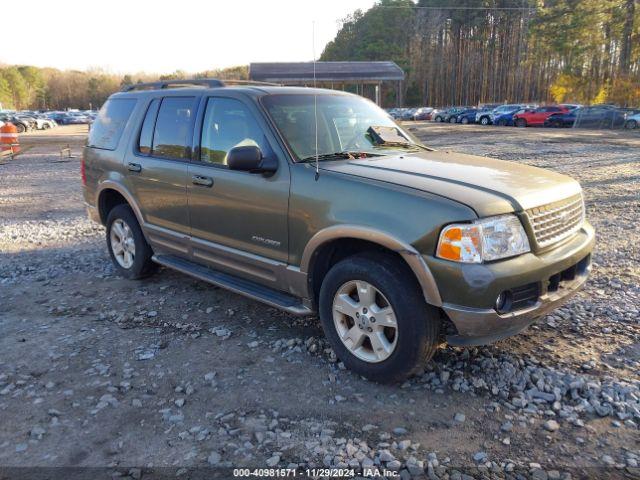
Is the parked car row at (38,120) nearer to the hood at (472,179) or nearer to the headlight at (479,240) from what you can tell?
the hood at (472,179)

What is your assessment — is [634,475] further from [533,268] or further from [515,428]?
[533,268]

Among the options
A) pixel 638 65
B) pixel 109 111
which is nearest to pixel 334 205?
pixel 109 111

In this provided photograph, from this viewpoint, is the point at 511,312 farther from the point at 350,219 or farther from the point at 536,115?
the point at 536,115

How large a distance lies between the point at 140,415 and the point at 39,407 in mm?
699

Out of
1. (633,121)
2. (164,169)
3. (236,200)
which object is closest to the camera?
(236,200)

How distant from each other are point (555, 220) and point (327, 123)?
1.96m

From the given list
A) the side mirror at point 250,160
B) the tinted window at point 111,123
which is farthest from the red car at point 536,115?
the side mirror at point 250,160

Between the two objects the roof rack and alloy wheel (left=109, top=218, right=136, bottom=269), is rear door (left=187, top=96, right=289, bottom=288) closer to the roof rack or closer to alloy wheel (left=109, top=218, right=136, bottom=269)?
the roof rack

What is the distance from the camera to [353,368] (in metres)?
3.62

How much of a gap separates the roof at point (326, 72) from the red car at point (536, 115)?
10.1 meters

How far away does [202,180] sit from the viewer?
4.47 metres

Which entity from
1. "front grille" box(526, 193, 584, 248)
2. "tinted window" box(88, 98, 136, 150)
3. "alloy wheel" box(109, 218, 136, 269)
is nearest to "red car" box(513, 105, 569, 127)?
"tinted window" box(88, 98, 136, 150)

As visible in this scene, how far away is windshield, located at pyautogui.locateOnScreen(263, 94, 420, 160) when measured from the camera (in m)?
4.09

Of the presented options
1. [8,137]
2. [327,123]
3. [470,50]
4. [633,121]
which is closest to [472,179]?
[327,123]
